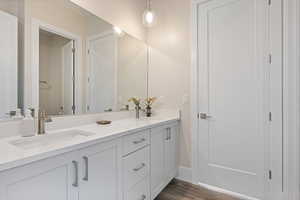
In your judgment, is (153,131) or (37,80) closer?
(37,80)

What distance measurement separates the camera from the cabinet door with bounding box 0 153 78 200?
73 centimetres

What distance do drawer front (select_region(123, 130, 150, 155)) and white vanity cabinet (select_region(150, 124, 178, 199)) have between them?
12 cm

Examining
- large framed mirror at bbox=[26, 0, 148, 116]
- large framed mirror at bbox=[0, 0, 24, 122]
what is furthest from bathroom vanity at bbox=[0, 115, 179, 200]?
large framed mirror at bbox=[26, 0, 148, 116]

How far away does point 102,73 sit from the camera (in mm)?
1887

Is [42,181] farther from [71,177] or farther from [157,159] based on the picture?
[157,159]

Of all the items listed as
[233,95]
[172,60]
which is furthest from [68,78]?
[233,95]

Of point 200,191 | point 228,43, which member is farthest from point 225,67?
point 200,191

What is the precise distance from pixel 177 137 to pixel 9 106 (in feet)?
5.85

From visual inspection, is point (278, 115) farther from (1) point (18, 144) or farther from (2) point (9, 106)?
(2) point (9, 106)

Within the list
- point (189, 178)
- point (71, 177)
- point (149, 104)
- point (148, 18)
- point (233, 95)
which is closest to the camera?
point (71, 177)

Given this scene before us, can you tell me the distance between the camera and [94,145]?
1.08m

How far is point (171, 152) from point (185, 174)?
0.40 m

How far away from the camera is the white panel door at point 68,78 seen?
1.52m

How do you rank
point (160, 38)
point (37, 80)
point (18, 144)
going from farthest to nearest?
1. point (160, 38)
2. point (37, 80)
3. point (18, 144)
